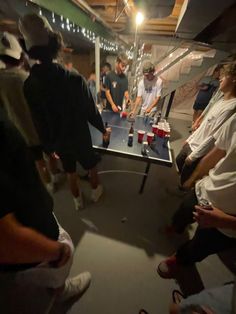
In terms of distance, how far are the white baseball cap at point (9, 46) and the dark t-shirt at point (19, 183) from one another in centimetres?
171

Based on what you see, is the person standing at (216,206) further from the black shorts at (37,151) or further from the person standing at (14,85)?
the black shorts at (37,151)

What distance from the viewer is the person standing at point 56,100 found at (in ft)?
4.24

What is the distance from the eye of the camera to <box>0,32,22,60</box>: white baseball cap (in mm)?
1796

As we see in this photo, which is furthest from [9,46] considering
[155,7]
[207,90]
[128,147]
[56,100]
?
[207,90]

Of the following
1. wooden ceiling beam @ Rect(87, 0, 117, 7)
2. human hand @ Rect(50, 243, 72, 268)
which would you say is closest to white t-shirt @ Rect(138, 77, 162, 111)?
wooden ceiling beam @ Rect(87, 0, 117, 7)

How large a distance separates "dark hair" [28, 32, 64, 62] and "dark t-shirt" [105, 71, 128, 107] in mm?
2073

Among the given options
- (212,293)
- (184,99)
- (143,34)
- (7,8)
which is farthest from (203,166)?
(184,99)

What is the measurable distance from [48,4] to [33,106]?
40.8 inches

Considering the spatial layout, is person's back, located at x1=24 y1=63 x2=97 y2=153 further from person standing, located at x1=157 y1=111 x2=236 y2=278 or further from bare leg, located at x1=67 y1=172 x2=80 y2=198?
person standing, located at x1=157 y1=111 x2=236 y2=278

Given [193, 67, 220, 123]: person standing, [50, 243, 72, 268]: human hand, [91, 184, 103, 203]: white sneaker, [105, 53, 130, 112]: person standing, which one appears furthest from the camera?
[193, 67, 220, 123]: person standing

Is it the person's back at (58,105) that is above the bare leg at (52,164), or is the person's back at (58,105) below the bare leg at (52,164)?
above

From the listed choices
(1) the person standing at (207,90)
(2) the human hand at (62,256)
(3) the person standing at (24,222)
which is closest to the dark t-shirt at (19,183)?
(3) the person standing at (24,222)

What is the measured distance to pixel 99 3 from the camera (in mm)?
2508

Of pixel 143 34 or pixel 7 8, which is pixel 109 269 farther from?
pixel 143 34
